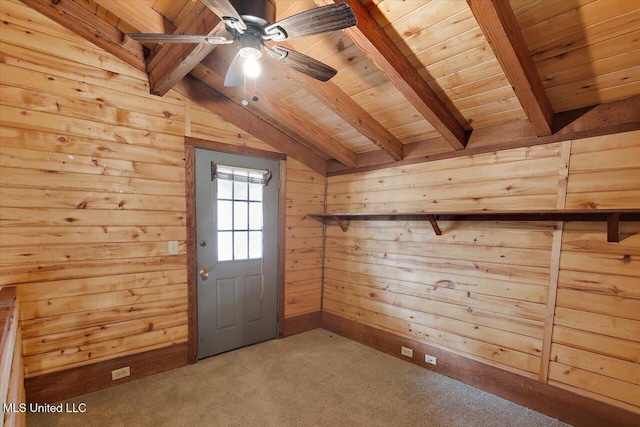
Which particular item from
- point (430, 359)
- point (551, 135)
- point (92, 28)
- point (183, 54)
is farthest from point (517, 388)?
point (92, 28)

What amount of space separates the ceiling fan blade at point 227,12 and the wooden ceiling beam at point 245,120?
1707 mm

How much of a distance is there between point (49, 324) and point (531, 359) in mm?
3682

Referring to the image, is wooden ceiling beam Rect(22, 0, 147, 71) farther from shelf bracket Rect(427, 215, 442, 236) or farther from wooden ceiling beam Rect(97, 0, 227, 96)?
shelf bracket Rect(427, 215, 442, 236)

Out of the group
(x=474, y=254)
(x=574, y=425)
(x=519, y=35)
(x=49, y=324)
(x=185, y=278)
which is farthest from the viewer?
(x=185, y=278)

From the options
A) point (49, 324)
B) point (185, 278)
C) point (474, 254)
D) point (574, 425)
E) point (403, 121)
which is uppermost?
point (403, 121)

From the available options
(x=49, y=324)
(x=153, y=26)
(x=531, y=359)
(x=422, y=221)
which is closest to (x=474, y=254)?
(x=422, y=221)

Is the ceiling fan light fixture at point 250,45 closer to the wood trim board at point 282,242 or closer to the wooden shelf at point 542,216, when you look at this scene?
the wooden shelf at point 542,216

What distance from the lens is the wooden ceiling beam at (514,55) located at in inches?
54.1

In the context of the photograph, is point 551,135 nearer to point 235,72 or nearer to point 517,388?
point 517,388

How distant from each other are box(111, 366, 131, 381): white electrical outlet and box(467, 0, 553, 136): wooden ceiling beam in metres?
3.50

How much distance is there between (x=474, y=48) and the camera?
5.78 ft

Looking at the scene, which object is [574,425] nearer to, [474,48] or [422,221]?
[422,221]

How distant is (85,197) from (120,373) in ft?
4.95

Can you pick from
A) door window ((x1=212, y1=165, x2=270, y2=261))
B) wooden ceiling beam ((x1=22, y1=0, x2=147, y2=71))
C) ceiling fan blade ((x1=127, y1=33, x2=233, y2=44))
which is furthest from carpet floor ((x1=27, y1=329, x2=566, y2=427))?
wooden ceiling beam ((x1=22, y1=0, x2=147, y2=71))
